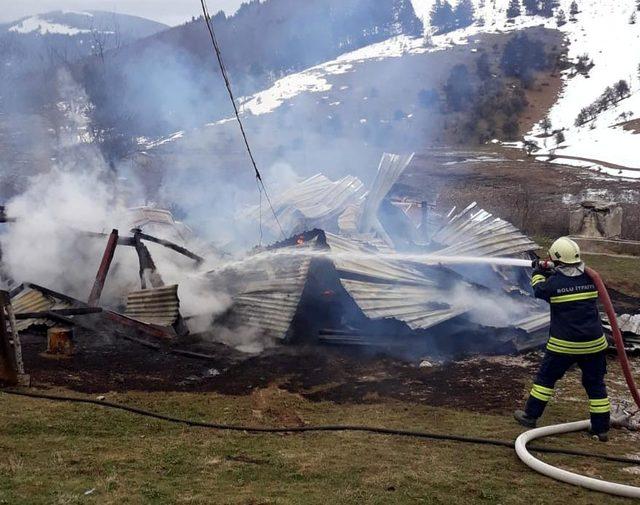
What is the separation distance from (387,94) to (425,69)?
251 inches

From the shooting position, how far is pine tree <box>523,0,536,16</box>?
242ft

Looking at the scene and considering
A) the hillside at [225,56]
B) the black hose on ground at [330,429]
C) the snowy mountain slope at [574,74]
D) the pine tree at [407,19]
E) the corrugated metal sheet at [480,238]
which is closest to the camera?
the black hose on ground at [330,429]

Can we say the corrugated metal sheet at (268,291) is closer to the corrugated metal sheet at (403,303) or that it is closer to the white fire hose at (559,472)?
the corrugated metal sheet at (403,303)

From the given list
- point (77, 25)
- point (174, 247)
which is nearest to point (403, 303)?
point (174, 247)

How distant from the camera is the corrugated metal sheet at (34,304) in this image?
949cm

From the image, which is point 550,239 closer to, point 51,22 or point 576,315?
point 576,315

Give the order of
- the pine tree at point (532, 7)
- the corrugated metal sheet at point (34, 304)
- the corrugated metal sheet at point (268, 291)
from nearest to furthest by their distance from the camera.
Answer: the corrugated metal sheet at point (268, 291)
the corrugated metal sheet at point (34, 304)
the pine tree at point (532, 7)

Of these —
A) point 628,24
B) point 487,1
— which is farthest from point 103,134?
point 487,1

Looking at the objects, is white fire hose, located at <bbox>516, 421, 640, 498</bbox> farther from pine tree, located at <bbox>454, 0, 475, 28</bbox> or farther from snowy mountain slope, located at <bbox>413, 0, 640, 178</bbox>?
pine tree, located at <bbox>454, 0, 475, 28</bbox>

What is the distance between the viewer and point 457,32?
67812 mm

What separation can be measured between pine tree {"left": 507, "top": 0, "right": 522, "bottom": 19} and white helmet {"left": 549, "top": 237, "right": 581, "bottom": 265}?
2919 inches

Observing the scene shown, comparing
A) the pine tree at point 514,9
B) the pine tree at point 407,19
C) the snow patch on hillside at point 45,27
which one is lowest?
the pine tree at point 407,19

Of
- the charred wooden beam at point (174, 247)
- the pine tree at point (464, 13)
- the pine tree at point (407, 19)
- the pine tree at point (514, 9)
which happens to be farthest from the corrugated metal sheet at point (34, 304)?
the pine tree at point (514, 9)

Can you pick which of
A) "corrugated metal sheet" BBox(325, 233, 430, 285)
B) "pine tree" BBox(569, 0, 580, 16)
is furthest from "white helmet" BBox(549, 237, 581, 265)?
"pine tree" BBox(569, 0, 580, 16)
